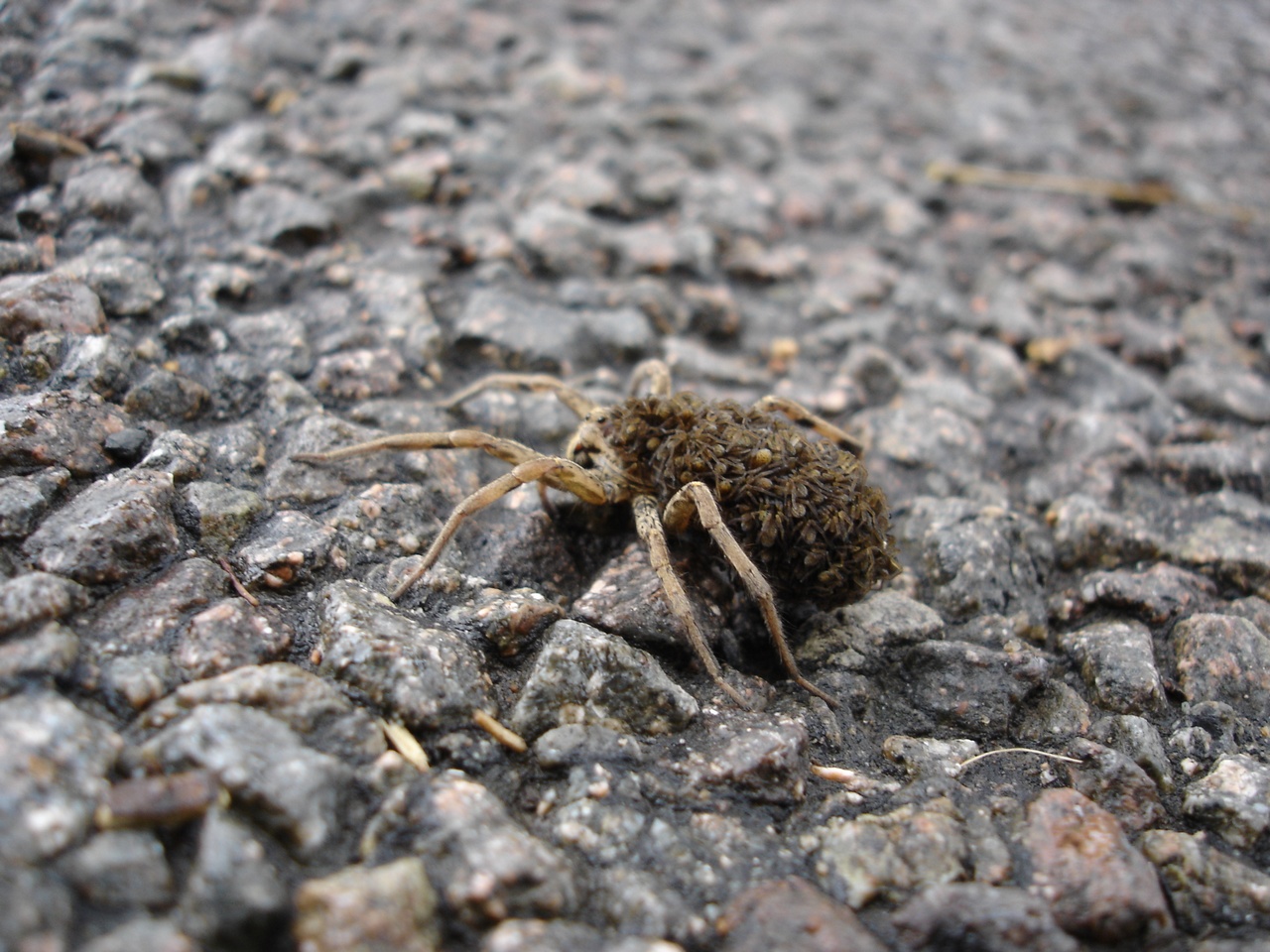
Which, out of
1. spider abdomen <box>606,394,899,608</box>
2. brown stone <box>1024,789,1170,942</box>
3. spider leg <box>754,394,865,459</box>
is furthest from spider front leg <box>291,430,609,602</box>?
brown stone <box>1024,789,1170,942</box>

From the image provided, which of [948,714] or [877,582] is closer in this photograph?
[948,714]

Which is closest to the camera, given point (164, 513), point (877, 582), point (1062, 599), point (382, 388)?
point (164, 513)

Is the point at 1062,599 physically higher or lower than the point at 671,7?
lower

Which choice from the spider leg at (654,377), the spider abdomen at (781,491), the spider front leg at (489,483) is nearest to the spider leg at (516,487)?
the spider front leg at (489,483)

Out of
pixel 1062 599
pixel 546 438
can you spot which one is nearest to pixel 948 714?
pixel 1062 599

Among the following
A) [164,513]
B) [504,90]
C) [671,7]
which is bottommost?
[164,513]

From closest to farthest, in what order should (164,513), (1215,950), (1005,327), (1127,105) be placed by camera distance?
(1215,950), (164,513), (1005,327), (1127,105)

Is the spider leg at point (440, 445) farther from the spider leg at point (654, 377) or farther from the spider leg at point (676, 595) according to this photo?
the spider leg at point (654, 377)

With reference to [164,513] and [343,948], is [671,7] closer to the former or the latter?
[164,513]

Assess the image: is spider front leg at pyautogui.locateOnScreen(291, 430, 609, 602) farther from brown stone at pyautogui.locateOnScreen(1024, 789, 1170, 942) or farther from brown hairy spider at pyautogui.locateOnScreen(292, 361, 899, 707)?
brown stone at pyautogui.locateOnScreen(1024, 789, 1170, 942)
